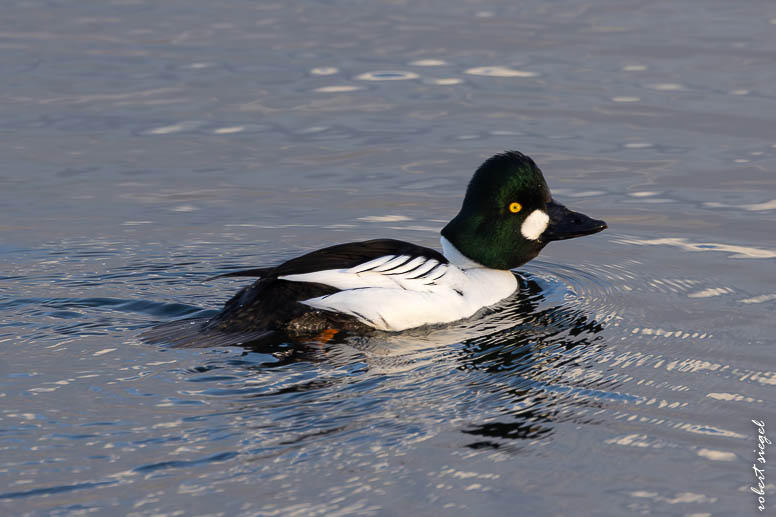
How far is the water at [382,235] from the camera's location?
17.3 ft

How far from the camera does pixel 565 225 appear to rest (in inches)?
322

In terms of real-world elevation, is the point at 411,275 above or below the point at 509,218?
below

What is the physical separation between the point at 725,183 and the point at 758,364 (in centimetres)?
411

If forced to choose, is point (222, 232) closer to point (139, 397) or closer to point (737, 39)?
point (139, 397)

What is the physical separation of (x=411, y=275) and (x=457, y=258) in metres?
0.85

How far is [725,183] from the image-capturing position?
10.5m

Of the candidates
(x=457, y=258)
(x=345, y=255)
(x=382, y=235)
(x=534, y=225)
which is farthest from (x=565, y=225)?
(x=382, y=235)

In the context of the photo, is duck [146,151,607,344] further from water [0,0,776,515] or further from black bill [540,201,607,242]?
water [0,0,776,515]

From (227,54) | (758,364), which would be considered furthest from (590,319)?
(227,54)

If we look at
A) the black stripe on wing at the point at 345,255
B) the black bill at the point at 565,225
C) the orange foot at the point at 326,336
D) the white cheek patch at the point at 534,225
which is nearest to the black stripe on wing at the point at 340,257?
the black stripe on wing at the point at 345,255

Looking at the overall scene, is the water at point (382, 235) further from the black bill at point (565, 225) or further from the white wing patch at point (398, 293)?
the black bill at point (565, 225)

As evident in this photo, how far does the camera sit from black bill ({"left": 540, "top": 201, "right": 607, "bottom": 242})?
816cm

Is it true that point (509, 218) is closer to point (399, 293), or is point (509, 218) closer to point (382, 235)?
point (399, 293)

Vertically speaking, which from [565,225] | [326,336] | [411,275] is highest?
[565,225]
